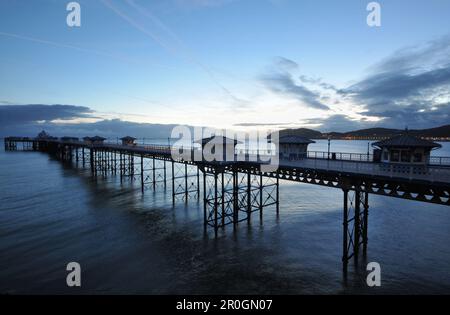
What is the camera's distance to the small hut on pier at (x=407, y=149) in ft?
57.0

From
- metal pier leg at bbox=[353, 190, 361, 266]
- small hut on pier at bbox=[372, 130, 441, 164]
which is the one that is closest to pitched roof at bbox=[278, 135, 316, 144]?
small hut on pier at bbox=[372, 130, 441, 164]

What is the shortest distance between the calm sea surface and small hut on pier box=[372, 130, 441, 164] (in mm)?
7285

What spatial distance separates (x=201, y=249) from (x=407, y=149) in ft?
55.7

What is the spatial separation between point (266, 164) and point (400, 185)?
1020 centimetres

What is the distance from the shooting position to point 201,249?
20219 millimetres

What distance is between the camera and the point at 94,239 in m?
22.0

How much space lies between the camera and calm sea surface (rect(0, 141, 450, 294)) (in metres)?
15.5

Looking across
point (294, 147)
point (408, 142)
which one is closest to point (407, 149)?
Answer: point (408, 142)

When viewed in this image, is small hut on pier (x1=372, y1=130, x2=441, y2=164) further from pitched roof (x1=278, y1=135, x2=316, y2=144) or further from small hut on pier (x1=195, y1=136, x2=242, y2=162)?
small hut on pier (x1=195, y1=136, x2=242, y2=162)

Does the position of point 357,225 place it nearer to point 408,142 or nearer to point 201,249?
point 408,142
